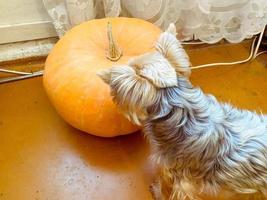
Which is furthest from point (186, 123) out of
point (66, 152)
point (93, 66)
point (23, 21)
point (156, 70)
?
point (23, 21)

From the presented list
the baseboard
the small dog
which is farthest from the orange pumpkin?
the baseboard

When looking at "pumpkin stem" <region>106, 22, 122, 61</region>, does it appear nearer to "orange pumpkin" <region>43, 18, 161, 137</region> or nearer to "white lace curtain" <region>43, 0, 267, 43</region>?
"orange pumpkin" <region>43, 18, 161, 137</region>

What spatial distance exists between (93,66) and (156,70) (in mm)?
384

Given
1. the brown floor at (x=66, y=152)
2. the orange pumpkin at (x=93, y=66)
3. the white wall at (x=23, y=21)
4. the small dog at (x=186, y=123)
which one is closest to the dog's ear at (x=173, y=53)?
the small dog at (x=186, y=123)

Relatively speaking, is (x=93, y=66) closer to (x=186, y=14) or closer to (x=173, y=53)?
(x=173, y=53)

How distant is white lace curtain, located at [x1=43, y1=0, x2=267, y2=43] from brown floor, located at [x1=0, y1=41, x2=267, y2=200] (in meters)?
0.20

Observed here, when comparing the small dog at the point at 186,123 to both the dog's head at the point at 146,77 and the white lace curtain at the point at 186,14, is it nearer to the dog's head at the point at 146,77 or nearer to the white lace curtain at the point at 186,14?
the dog's head at the point at 146,77

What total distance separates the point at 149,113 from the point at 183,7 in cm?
68

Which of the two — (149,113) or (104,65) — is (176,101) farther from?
(104,65)

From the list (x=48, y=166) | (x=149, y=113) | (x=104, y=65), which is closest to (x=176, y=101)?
(x=149, y=113)

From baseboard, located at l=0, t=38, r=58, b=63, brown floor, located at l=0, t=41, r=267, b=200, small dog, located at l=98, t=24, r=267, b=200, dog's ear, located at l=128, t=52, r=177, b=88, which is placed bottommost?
brown floor, located at l=0, t=41, r=267, b=200

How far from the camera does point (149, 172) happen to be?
4.12 feet

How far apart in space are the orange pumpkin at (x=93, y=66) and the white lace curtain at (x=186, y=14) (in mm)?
96

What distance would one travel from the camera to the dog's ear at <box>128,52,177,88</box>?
0.83 m
